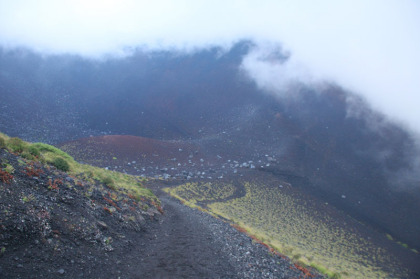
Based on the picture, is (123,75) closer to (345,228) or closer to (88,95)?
(88,95)

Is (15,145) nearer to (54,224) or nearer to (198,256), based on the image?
(54,224)

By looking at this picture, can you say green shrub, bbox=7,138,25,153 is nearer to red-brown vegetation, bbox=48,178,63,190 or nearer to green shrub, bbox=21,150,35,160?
green shrub, bbox=21,150,35,160

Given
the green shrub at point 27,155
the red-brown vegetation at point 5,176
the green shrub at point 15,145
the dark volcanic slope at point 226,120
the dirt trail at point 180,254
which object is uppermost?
the dark volcanic slope at point 226,120

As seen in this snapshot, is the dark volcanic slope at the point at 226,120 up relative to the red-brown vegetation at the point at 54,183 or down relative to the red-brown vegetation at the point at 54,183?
up

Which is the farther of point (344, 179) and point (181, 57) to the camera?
point (181, 57)

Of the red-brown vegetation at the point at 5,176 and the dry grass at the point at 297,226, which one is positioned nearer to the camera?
the red-brown vegetation at the point at 5,176

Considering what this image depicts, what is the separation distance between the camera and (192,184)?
101ft

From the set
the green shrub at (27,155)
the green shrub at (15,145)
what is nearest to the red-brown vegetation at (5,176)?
the green shrub at (27,155)

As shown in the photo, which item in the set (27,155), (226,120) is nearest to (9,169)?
(27,155)

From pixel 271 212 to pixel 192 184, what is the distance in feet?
31.6

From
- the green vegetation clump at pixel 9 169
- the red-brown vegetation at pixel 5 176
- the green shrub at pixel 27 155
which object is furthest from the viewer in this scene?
the green shrub at pixel 27 155

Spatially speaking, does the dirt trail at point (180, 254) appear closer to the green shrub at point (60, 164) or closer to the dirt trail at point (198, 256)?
the dirt trail at point (198, 256)

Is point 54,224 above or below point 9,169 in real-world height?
below

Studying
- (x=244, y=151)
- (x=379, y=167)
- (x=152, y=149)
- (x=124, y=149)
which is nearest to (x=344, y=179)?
(x=379, y=167)
